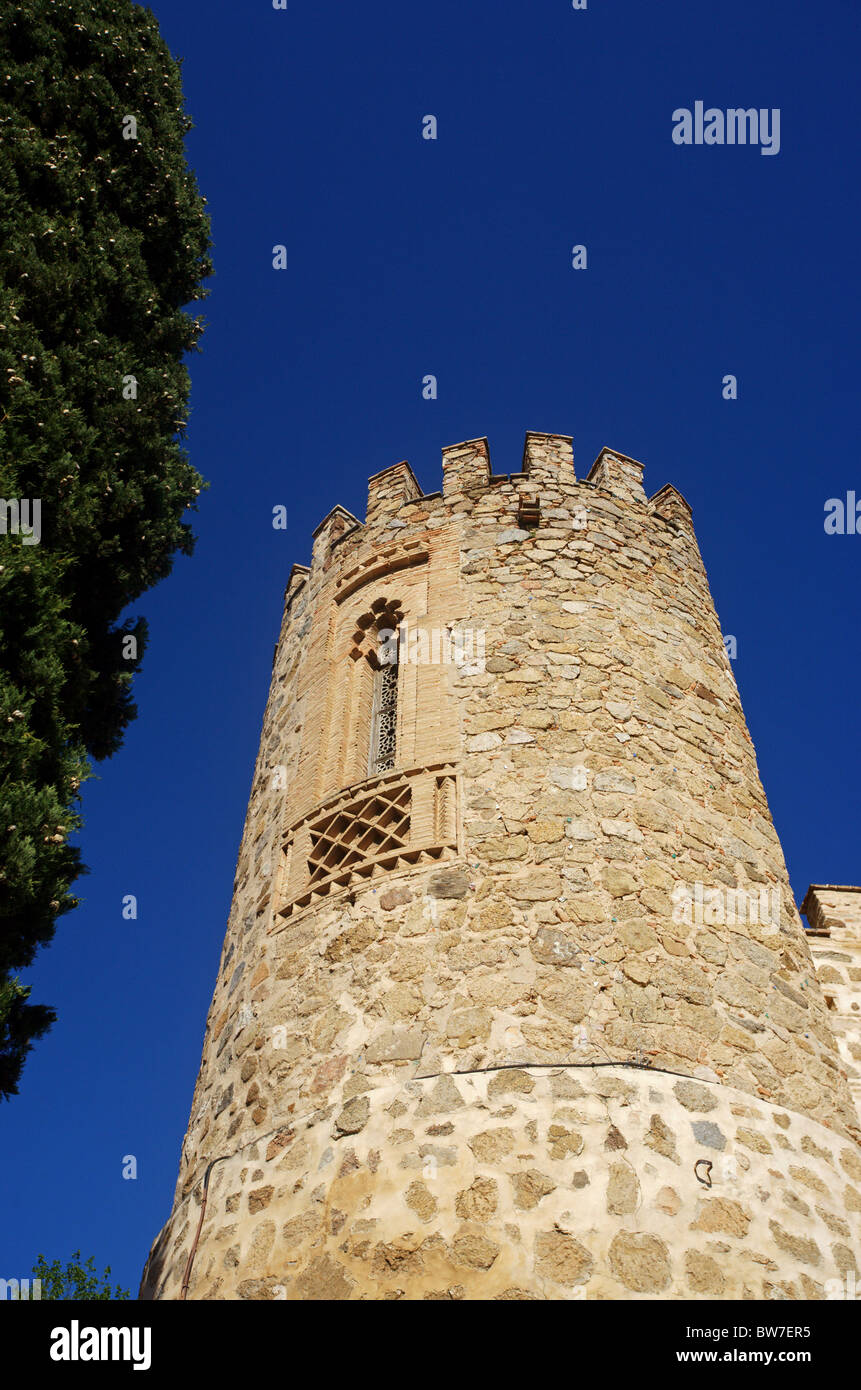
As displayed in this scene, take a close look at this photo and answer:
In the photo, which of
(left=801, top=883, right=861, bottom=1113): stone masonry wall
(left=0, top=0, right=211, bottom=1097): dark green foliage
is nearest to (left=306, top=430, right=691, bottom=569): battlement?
(left=0, top=0, right=211, bottom=1097): dark green foliage

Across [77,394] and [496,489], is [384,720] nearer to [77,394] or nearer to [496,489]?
[496,489]

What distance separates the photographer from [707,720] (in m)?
8.97

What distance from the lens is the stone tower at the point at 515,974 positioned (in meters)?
5.80

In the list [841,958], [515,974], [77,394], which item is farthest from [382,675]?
[841,958]

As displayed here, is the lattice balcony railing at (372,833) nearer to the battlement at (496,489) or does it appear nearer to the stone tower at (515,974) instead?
the stone tower at (515,974)

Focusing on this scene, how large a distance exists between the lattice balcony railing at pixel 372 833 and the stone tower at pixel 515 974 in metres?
0.02

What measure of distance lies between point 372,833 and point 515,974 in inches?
67.3

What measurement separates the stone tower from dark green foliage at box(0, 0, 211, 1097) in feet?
5.33

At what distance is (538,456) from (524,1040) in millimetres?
6035

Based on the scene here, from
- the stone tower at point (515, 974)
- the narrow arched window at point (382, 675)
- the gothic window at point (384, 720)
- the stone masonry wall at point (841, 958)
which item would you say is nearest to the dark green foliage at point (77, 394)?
the stone tower at point (515, 974)

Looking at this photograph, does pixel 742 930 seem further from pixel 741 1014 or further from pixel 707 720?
pixel 707 720

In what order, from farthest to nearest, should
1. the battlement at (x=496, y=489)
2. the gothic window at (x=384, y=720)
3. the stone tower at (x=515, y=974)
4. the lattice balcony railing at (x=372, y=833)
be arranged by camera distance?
the battlement at (x=496, y=489), the gothic window at (x=384, y=720), the lattice balcony railing at (x=372, y=833), the stone tower at (x=515, y=974)

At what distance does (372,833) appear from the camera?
7949 mm
